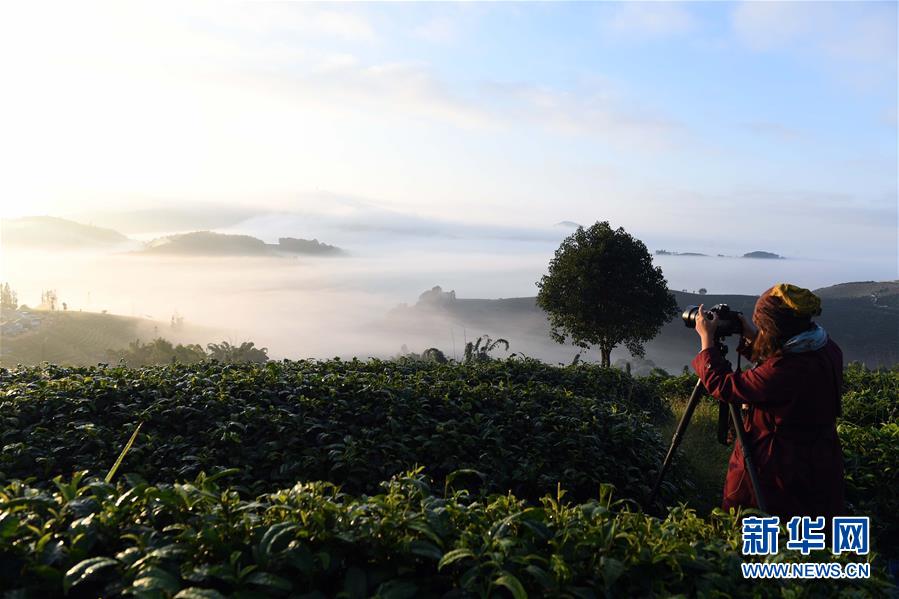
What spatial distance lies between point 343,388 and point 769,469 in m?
4.54

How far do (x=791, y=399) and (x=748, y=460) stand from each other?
0.53 meters

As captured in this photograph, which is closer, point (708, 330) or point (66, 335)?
point (708, 330)

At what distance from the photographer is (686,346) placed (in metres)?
50.8

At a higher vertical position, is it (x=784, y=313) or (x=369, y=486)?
(x=784, y=313)

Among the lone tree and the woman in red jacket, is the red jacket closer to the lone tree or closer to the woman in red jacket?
the woman in red jacket

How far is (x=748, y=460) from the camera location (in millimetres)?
4195

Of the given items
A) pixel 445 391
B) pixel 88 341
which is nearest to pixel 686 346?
pixel 88 341

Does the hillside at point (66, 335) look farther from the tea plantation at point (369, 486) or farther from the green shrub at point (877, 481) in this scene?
the green shrub at point (877, 481)

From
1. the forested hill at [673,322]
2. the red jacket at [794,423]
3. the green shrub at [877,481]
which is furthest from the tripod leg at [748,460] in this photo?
the forested hill at [673,322]

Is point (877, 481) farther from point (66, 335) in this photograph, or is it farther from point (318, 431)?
point (66, 335)

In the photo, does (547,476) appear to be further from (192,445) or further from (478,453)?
(192,445)

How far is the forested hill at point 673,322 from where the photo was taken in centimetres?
4419

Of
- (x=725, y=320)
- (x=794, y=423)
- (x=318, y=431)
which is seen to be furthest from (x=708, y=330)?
(x=318, y=431)

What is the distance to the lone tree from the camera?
A: 20844 millimetres
